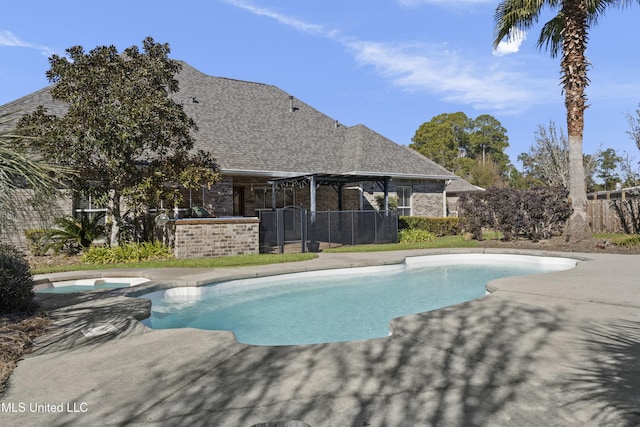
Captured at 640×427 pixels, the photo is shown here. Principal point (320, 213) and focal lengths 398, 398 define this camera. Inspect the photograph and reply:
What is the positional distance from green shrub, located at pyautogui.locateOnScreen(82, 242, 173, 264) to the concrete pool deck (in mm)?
6327

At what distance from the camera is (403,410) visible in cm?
295

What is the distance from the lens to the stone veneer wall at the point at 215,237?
12263 mm

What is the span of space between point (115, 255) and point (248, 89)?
14721mm

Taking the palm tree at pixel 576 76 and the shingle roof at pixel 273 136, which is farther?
the shingle roof at pixel 273 136

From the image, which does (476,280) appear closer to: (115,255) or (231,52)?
(115,255)

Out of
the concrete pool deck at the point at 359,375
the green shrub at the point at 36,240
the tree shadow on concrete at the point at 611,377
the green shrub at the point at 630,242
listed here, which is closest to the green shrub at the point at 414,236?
the green shrub at the point at 630,242

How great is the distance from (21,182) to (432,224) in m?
18.7

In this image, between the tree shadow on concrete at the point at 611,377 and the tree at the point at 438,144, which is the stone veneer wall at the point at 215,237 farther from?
the tree at the point at 438,144

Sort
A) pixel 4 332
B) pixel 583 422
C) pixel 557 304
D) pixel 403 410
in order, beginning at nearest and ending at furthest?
1. pixel 583 422
2. pixel 403 410
3. pixel 4 332
4. pixel 557 304

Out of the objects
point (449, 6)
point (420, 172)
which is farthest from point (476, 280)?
point (420, 172)

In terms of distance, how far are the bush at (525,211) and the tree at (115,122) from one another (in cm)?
1138

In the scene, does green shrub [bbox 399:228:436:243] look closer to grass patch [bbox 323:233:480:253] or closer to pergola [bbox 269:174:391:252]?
grass patch [bbox 323:233:480:253]

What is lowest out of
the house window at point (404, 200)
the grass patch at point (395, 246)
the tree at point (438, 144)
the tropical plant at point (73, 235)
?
the grass patch at point (395, 246)

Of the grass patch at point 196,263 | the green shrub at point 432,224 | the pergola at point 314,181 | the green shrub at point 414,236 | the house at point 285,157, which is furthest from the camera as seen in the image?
the green shrub at point 432,224
